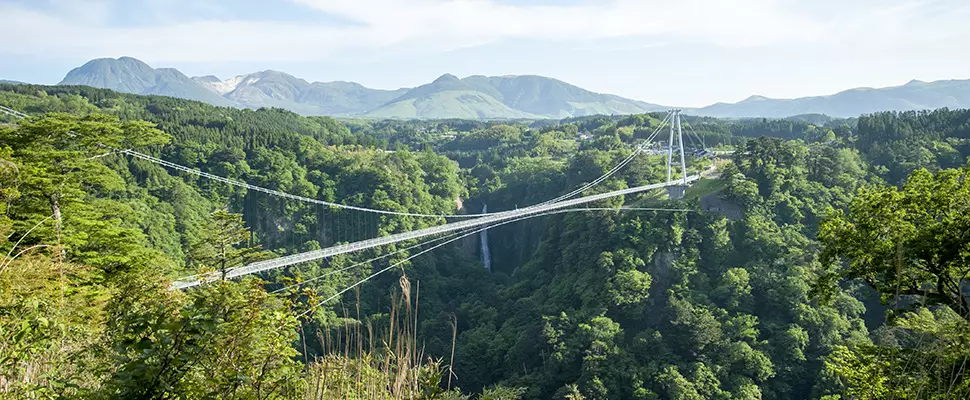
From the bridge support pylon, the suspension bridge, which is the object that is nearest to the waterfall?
the suspension bridge

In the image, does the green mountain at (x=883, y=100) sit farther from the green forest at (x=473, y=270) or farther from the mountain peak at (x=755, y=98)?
the green forest at (x=473, y=270)

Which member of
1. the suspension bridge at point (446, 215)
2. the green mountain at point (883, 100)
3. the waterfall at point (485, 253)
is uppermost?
the green mountain at point (883, 100)

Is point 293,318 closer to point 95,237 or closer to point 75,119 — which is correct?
Answer: point 95,237

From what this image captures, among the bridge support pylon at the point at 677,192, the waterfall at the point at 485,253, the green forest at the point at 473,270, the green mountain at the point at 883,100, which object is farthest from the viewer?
the green mountain at the point at 883,100

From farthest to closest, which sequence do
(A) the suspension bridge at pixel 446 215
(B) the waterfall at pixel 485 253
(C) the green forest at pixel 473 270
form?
(B) the waterfall at pixel 485 253
(A) the suspension bridge at pixel 446 215
(C) the green forest at pixel 473 270

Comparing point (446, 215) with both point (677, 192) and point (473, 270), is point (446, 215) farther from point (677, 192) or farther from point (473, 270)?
point (677, 192)

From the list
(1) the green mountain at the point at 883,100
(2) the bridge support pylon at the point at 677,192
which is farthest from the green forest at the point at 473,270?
(1) the green mountain at the point at 883,100
